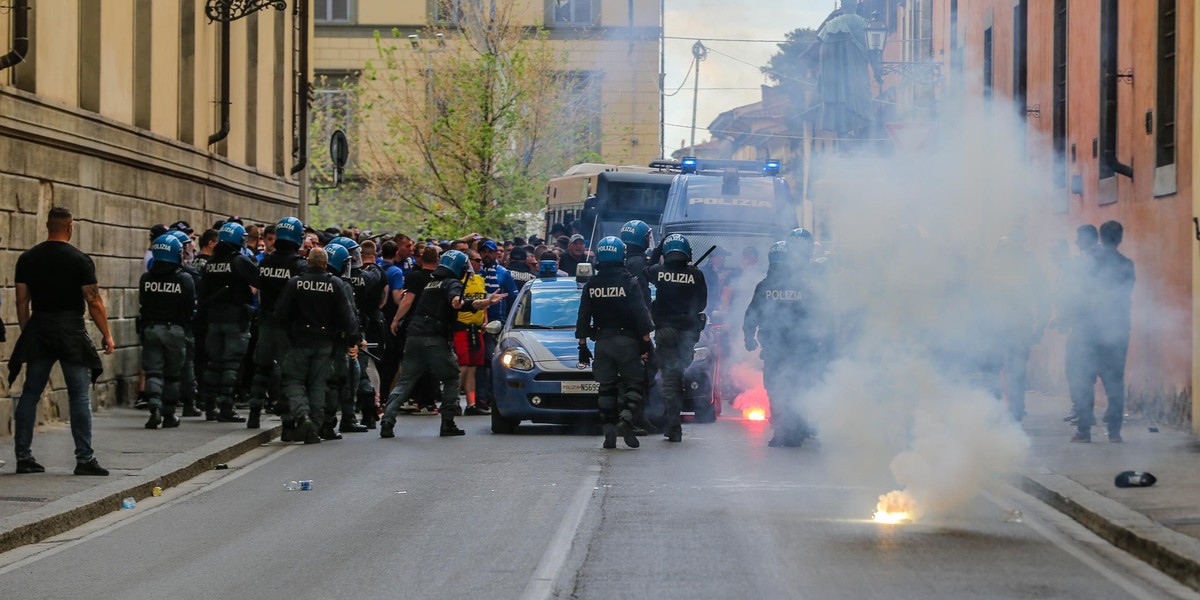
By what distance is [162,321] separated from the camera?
1591cm

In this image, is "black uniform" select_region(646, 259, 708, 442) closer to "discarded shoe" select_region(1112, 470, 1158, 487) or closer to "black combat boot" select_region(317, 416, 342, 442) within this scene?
"black combat boot" select_region(317, 416, 342, 442)

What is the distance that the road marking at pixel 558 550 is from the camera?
7.89m

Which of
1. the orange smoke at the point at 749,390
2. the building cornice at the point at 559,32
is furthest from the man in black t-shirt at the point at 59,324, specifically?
the building cornice at the point at 559,32

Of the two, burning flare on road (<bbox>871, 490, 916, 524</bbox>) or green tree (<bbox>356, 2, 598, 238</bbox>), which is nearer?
burning flare on road (<bbox>871, 490, 916, 524</bbox>)

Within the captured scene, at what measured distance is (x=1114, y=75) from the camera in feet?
59.3

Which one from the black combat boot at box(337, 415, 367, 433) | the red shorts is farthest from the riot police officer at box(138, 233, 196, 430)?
the red shorts

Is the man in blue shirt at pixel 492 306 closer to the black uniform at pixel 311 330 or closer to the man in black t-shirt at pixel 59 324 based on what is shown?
the black uniform at pixel 311 330

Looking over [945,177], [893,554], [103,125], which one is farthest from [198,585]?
[103,125]

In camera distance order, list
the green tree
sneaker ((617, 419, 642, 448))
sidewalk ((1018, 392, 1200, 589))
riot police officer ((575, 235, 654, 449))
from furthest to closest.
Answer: the green tree
riot police officer ((575, 235, 654, 449))
sneaker ((617, 419, 642, 448))
sidewalk ((1018, 392, 1200, 589))

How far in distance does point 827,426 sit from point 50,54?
914 centimetres

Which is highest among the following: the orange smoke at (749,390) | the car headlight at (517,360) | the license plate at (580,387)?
the car headlight at (517,360)

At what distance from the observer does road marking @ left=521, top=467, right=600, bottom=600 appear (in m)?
7.89

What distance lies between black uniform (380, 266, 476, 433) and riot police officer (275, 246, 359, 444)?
83cm

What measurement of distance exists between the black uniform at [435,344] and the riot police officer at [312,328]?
832mm
